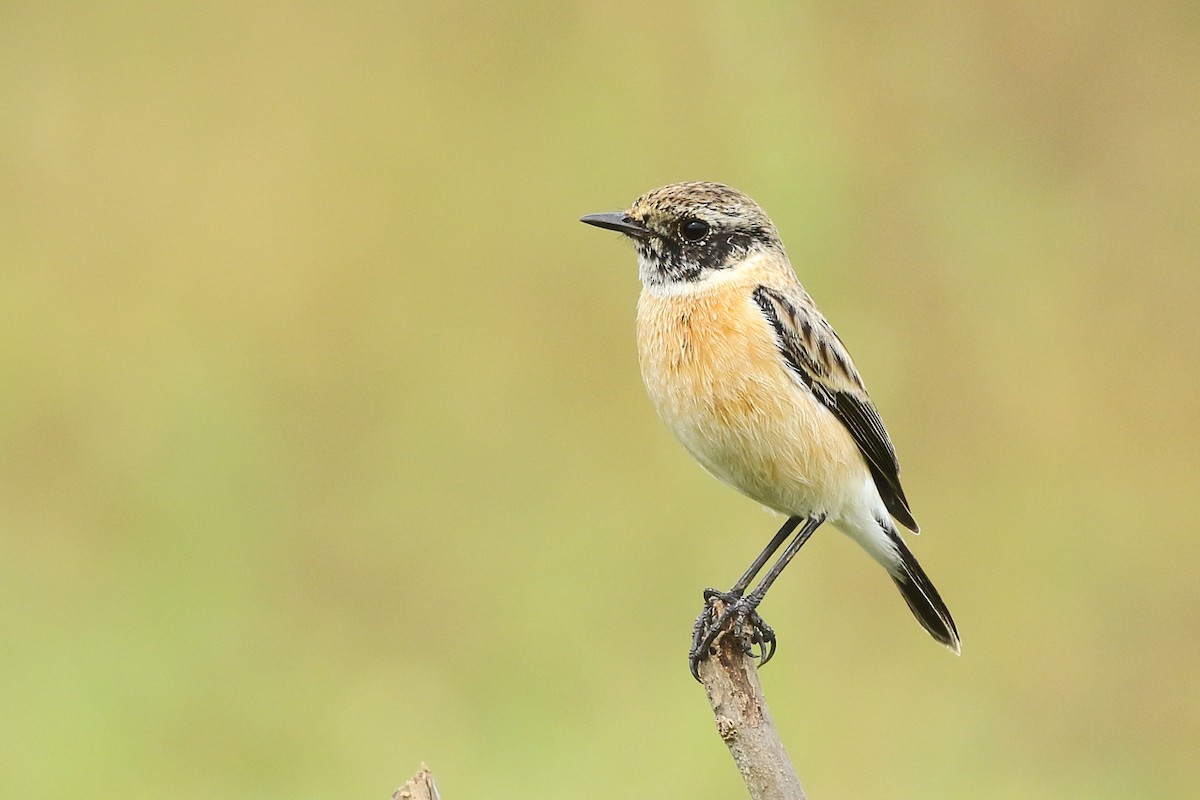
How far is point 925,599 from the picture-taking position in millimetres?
4051

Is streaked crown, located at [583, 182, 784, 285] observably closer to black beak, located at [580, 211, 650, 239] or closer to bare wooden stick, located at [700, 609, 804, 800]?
black beak, located at [580, 211, 650, 239]

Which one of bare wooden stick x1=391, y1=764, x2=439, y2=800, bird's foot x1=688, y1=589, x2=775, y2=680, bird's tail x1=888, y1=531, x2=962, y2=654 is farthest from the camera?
bird's tail x1=888, y1=531, x2=962, y2=654

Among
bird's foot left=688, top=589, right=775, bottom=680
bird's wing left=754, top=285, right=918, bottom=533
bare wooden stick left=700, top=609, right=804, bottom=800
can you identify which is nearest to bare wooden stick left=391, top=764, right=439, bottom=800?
bare wooden stick left=700, top=609, right=804, bottom=800

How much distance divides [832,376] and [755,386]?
0.30 meters

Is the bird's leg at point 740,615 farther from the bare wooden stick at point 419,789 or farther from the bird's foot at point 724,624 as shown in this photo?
the bare wooden stick at point 419,789

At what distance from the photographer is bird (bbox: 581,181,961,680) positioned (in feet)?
11.9

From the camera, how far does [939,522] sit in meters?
5.97

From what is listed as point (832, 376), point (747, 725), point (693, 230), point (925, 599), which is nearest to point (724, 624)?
point (747, 725)

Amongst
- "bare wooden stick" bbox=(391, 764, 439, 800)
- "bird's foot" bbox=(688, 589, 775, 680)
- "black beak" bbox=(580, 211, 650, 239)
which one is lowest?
"bare wooden stick" bbox=(391, 764, 439, 800)

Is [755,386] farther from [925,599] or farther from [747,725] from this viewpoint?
[747,725]

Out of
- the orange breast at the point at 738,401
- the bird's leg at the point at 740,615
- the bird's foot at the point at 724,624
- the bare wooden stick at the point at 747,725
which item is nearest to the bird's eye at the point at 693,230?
the orange breast at the point at 738,401

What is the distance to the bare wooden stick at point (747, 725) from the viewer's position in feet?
9.18

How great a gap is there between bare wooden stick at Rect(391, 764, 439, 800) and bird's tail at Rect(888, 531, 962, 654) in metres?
1.96

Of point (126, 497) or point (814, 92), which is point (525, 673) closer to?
point (126, 497)
